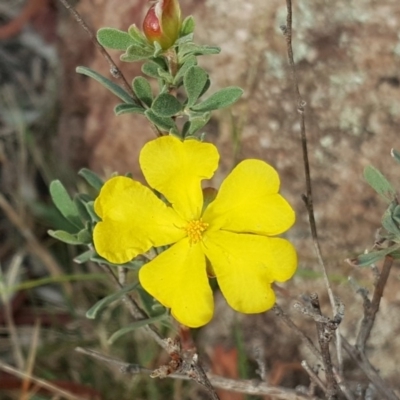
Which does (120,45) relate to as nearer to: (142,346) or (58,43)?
(142,346)

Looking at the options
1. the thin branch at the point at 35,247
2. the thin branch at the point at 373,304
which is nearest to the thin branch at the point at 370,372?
the thin branch at the point at 373,304

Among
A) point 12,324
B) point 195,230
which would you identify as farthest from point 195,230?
point 12,324

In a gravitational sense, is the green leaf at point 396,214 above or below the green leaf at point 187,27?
below

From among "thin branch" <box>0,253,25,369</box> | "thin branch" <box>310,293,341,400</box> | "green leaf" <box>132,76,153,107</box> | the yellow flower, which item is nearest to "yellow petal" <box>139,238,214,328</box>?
the yellow flower

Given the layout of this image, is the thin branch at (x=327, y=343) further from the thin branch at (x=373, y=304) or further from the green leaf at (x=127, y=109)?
the green leaf at (x=127, y=109)

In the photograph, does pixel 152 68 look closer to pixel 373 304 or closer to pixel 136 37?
pixel 136 37

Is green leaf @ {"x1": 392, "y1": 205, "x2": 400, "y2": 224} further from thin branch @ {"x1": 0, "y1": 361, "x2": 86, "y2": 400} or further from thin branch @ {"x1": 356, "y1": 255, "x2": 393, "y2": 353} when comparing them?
thin branch @ {"x1": 0, "y1": 361, "x2": 86, "y2": 400}

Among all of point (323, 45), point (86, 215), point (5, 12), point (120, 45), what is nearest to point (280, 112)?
point (323, 45)
